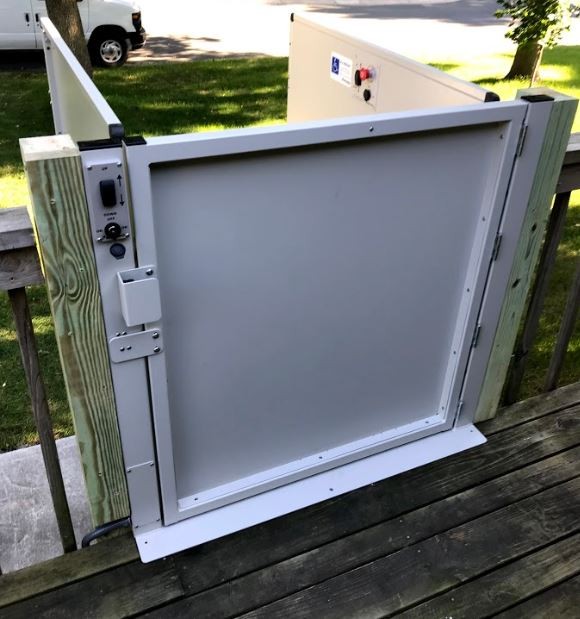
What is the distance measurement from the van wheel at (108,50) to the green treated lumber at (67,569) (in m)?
8.16

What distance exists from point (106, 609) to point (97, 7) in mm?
8413

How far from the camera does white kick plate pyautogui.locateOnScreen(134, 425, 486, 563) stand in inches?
70.4

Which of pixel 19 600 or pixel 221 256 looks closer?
pixel 221 256

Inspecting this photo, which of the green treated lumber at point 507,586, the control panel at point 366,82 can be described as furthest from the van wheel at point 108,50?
the green treated lumber at point 507,586

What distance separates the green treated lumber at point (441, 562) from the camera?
65.1 inches

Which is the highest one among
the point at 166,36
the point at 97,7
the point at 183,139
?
the point at 183,139

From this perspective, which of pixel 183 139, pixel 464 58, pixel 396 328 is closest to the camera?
pixel 183 139

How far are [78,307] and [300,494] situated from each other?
3.06ft

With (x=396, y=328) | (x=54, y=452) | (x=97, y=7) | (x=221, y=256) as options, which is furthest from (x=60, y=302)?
(x=97, y=7)

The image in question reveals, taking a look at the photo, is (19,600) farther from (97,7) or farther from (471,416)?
(97,7)

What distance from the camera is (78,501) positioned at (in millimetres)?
2188

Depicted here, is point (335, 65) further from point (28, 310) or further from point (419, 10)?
point (419, 10)

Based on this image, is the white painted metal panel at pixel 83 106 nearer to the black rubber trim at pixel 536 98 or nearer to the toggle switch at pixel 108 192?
the toggle switch at pixel 108 192

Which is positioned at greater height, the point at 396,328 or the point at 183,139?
the point at 183,139
